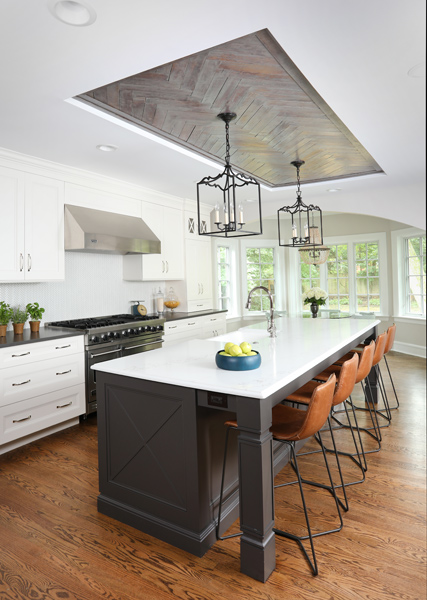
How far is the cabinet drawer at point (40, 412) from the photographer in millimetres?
3289

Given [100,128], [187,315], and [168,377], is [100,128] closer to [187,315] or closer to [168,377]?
[168,377]

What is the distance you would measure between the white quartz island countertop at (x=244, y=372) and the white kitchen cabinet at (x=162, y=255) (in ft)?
6.19

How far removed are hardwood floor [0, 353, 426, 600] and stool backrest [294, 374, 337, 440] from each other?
0.58 m

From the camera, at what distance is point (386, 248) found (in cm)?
745

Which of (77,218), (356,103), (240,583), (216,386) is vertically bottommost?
(240,583)

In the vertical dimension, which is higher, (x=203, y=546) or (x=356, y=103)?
(x=356, y=103)

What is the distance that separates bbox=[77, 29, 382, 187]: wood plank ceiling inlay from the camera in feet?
7.93

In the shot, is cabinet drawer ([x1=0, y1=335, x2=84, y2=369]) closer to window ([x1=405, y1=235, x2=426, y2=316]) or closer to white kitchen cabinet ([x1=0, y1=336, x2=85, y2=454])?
white kitchen cabinet ([x1=0, y1=336, x2=85, y2=454])

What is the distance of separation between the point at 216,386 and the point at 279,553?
92 centimetres

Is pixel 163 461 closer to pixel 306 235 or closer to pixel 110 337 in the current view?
pixel 110 337

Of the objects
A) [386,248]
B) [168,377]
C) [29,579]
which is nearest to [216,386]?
[168,377]

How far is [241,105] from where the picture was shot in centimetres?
299

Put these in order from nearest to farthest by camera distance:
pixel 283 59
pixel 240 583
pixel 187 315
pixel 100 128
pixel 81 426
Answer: pixel 240 583 → pixel 283 59 → pixel 100 128 → pixel 81 426 → pixel 187 315

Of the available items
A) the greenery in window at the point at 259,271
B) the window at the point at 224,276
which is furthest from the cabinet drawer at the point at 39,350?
→ the greenery in window at the point at 259,271
